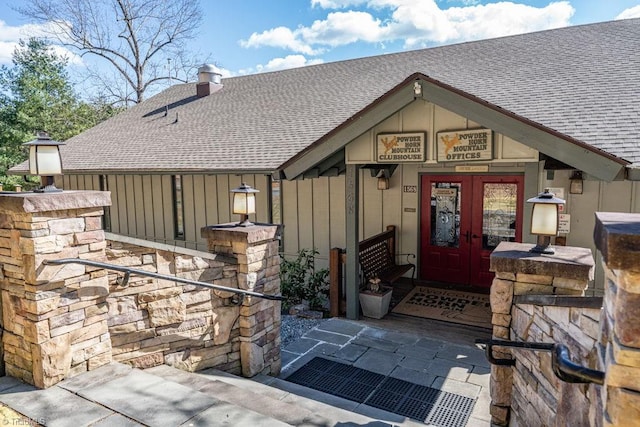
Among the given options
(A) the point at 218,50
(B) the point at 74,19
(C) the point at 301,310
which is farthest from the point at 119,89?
(C) the point at 301,310

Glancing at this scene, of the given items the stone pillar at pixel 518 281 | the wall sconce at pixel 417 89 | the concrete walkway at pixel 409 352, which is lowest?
the concrete walkway at pixel 409 352

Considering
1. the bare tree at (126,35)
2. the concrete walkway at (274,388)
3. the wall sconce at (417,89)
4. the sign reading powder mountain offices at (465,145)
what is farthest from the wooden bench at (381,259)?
the bare tree at (126,35)

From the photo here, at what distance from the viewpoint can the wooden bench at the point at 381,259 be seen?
23.6 ft

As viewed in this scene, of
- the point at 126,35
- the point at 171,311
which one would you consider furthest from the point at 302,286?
the point at 126,35

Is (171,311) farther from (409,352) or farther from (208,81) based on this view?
(208,81)

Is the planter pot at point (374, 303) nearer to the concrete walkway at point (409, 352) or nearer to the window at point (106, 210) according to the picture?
the concrete walkway at point (409, 352)

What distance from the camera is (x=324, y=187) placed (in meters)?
8.70

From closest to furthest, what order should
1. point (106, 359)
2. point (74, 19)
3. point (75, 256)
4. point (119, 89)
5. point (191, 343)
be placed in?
point (75, 256)
point (106, 359)
point (191, 343)
point (74, 19)
point (119, 89)

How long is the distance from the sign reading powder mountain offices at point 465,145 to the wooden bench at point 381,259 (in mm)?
2179

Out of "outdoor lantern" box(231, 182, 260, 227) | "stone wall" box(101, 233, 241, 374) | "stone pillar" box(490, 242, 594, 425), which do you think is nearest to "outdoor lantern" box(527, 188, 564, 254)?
"stone pillar" box(490, 242, 594, 425)

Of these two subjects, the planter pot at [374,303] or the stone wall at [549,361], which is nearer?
the stone wall at [549,361]

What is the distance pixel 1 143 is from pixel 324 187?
18.0m

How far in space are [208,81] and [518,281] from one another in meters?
12.7

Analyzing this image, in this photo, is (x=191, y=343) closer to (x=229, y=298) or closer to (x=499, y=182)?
(x=229, y=298)
